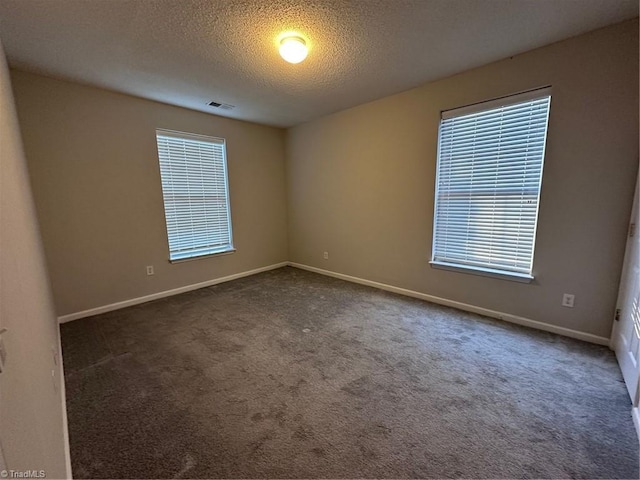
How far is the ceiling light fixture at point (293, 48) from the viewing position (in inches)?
80.6

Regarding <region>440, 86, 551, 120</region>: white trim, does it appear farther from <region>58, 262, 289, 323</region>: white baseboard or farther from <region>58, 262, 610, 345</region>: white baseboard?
<region>58, 262, 289, 323</region>: white baseboard

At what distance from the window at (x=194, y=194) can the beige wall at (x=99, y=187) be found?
12cm

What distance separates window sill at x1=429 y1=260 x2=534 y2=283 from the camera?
8.55 ft

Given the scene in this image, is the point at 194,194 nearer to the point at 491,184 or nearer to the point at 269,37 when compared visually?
the point at 269,37

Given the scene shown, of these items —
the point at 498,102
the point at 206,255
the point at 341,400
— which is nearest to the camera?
the point at 341,400

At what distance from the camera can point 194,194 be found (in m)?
3.86

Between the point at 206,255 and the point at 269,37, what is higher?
the point at 269,37

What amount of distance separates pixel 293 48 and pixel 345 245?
268cm

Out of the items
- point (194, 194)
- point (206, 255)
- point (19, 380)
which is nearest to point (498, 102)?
point (19, 380)

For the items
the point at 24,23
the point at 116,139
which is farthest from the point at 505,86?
the point at 116,139

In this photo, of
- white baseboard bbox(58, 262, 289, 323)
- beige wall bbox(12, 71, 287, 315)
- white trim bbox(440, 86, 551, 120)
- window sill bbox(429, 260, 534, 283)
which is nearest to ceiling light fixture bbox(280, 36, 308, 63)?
white trim bbox(440, 86, 551, 120)

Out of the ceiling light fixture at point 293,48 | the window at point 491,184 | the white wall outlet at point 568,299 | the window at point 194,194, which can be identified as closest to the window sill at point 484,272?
the window at point 491,184

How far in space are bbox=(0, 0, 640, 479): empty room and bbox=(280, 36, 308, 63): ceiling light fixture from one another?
3 cm

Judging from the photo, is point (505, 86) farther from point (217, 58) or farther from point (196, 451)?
point (196, 451)
